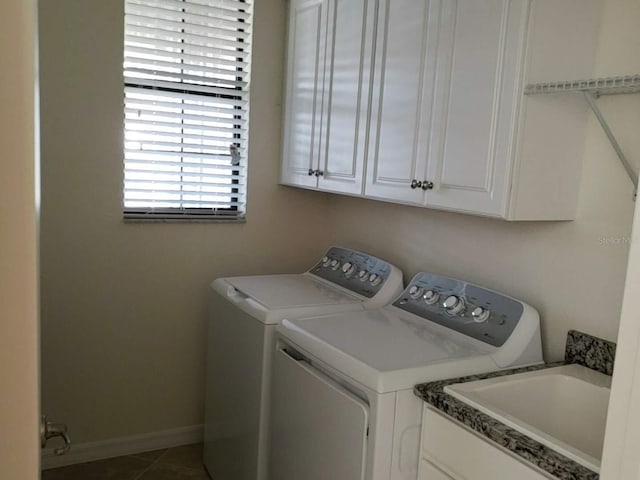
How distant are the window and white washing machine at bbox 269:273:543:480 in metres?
1.05

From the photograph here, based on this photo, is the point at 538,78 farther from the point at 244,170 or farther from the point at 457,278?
the point at 244,170

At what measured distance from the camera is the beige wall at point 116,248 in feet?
8.39

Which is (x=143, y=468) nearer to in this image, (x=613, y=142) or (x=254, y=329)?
(x=254, y=329)

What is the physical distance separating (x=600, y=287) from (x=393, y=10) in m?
1.16

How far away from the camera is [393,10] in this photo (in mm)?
2104

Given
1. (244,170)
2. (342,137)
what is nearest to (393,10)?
(342,137)

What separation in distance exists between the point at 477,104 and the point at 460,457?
39.1 inches

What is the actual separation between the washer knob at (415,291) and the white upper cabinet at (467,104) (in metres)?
0.38

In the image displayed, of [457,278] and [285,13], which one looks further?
[285,13]

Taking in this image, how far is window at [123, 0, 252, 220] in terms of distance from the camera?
268 cm

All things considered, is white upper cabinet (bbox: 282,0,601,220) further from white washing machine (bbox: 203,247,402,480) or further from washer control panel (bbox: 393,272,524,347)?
white washing machine (bbox: 203,247,402,480)

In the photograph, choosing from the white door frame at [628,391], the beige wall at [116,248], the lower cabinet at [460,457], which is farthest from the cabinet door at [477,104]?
the beige wall at [116,248]

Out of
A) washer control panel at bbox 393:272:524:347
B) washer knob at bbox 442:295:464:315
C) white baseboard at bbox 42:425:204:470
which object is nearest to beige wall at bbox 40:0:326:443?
white baseboard at bbox 42:425:204:470

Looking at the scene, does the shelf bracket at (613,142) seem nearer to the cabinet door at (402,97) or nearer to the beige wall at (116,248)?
the cabinet door at (402,97)
